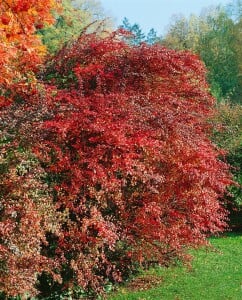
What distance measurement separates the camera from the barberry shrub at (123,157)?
6871 millimetres

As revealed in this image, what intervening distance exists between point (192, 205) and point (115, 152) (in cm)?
176

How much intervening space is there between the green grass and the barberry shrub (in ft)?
0.98

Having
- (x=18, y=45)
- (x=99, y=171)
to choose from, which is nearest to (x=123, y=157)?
(x=99, y=171)

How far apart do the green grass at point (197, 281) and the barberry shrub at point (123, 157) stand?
11.8 inches

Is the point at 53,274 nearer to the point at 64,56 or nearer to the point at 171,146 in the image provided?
the point at 171,146

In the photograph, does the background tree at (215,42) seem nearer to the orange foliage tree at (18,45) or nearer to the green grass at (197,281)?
the orange foliage tree at (18,45)

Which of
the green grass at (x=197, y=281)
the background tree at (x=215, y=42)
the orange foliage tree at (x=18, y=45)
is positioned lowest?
the green grass at (x=197, y=281)

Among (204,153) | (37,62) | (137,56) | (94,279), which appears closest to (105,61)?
(137,56)

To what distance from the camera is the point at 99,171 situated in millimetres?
6762

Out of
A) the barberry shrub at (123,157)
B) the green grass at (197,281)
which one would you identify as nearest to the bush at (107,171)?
the barberry shrub at (123,157)

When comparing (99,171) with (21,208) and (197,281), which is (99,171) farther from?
(197,281)

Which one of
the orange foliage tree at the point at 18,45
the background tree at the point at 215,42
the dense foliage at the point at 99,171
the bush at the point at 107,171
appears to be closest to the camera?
the dense foliage at the point at 99,171

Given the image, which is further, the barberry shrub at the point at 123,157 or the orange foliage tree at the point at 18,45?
the orange foliage tree at the point at 18,45

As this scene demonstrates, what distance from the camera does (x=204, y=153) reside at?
7980 millimetres
